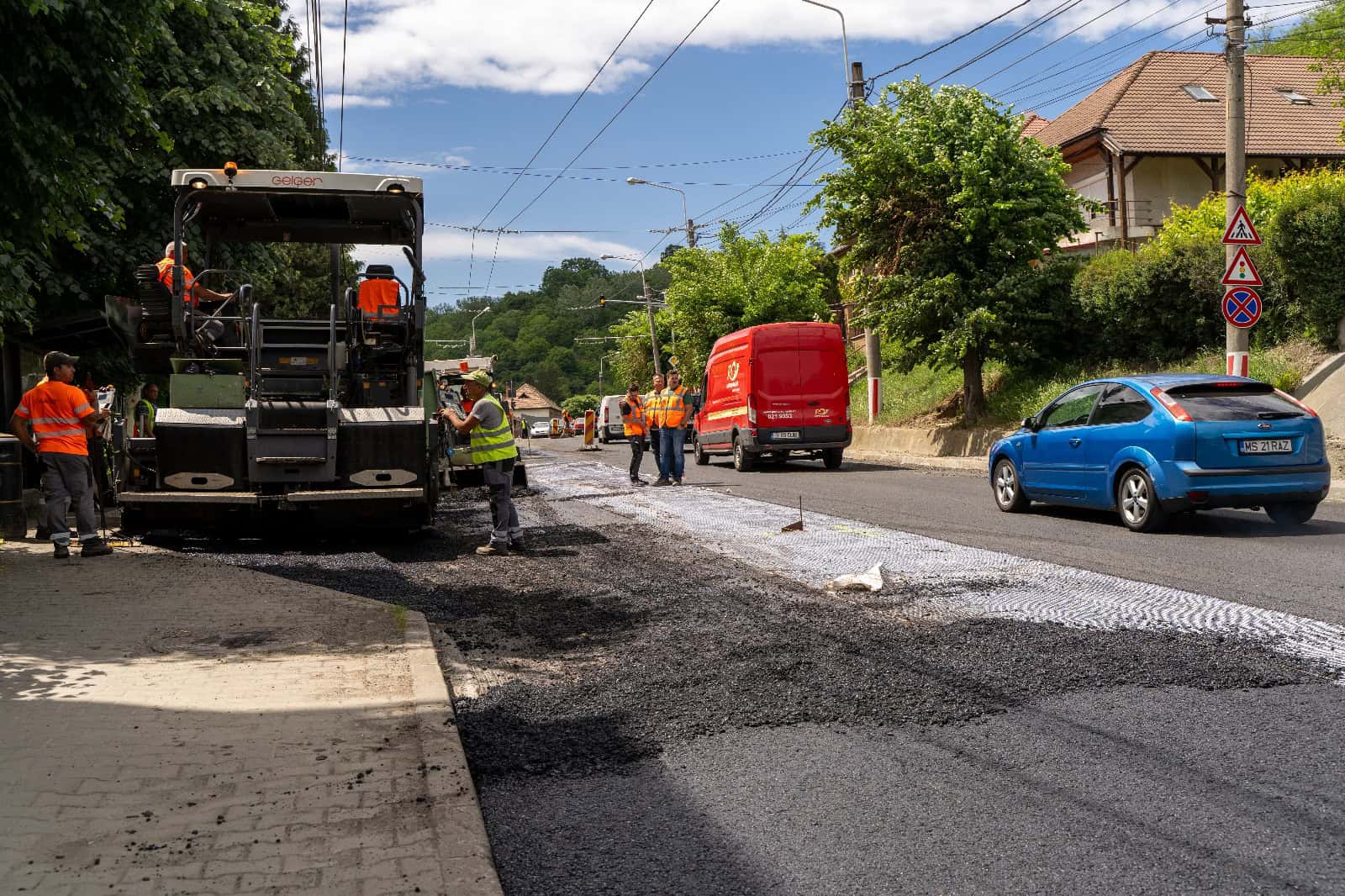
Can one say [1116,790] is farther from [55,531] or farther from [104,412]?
[104,412]

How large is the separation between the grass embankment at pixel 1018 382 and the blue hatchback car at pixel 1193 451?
8398mm

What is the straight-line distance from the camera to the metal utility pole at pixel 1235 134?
16438 millimetres

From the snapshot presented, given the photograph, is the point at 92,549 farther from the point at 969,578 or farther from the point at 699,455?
the point at 699,455

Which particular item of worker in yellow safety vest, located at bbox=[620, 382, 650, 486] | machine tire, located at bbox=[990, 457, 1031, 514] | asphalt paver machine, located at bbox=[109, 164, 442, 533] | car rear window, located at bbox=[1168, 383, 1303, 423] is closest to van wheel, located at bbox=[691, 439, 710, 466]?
worker in yellow safety vest, located at bbox=[620, 382, 650, 486]

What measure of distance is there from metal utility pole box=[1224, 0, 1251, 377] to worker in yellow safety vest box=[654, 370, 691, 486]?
8.03 metres

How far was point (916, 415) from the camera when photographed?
30.7m

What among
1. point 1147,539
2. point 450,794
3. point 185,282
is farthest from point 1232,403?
point 185,282

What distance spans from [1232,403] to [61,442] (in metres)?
10.6

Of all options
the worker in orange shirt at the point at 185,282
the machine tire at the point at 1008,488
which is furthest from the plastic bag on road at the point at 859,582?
the worker in orange shirt at the point at 185,282

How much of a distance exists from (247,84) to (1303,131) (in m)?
33.4

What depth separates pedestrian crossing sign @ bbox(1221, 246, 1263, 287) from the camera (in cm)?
1581

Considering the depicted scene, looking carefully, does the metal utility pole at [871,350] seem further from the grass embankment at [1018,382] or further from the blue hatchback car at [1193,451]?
the blue hatchback car at [1193,451]

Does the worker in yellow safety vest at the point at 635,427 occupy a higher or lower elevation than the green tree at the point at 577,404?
lower

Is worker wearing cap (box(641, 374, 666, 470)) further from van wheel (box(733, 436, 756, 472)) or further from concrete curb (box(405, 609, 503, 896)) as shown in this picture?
concrete curb (box(405, 609, 503, 896))
